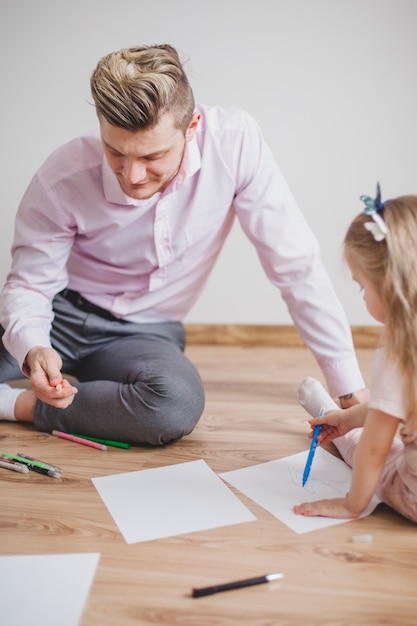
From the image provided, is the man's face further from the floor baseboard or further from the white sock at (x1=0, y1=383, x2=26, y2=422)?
the floor baseboard

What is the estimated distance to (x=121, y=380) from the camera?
139 cm

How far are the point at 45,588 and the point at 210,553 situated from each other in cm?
23

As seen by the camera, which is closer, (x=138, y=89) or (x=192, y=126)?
(x=138, y=89)

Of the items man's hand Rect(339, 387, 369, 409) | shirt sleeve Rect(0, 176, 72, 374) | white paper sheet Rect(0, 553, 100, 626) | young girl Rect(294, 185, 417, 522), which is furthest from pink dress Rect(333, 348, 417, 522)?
shirt sleeve Rect(0, 176, 72, 374)

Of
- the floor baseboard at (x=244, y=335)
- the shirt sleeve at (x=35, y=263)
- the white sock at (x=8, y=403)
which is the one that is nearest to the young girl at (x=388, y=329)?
the shirt sleeve at (x=35, y=263)

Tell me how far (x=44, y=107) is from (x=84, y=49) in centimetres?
21

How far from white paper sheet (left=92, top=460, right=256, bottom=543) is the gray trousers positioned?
0.13 meters

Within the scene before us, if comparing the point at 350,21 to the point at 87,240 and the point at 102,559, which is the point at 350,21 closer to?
the point at 87,240

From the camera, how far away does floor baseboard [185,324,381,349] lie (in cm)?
217

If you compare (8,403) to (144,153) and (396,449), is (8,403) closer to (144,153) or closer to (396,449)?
(144,153)

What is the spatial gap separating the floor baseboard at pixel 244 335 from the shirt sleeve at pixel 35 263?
0.85m

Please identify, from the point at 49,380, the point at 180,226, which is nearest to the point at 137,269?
the point at 180,226

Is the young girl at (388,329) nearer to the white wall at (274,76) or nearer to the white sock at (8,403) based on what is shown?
the white sock at (8,403)

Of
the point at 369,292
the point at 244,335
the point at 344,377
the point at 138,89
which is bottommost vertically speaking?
the point at 244,335
